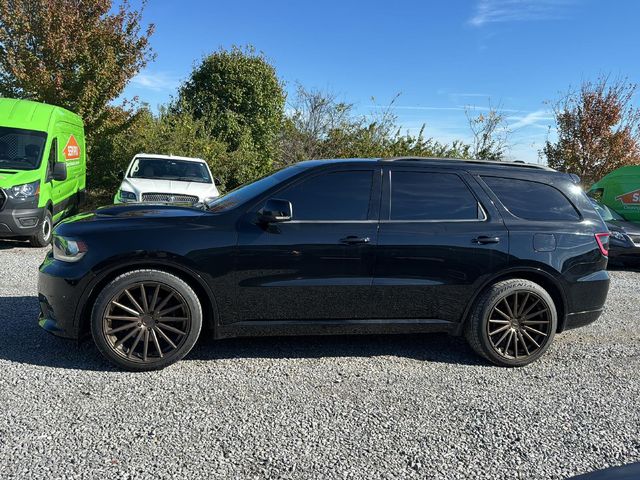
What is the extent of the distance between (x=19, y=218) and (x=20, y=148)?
4.48 feet

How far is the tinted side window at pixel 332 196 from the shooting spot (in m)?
4.07

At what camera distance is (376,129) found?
55.1 feet

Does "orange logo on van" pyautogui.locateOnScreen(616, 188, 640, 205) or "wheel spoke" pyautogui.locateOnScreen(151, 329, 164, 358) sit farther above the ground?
"orange logo on van" pyautogui.locateOnScreen(616, 188, 640, 205)

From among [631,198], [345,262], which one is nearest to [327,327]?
[345,262]

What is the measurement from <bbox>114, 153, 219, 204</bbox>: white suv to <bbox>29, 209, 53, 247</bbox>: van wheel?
1.18 m

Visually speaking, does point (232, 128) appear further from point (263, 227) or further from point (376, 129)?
point (263, 227)

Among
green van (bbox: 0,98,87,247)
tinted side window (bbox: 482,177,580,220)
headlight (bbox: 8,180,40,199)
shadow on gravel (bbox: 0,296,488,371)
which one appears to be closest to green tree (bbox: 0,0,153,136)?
green van (bbox: 0,98,87,247)

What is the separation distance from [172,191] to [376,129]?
9.06 m

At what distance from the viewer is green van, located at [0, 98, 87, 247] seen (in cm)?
823

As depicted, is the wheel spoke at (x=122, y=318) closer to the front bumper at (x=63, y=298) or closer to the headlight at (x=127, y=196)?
the front bumper at (x=63, y=298)

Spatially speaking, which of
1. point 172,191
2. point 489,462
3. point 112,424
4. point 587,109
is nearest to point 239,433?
point 112,424

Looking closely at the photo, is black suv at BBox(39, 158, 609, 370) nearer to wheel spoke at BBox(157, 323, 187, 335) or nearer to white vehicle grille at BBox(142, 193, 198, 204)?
wheel spoke at BBox(157, 323, 187, 335)

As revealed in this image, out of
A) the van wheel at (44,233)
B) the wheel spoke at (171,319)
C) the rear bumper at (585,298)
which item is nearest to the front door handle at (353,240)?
the wheel spoke at (171,319)

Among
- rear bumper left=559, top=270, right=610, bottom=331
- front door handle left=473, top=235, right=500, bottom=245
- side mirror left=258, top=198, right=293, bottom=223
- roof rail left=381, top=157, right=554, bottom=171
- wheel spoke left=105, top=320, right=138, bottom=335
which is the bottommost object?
wheel spoke left=105, top=320, right=138, bottom=335
